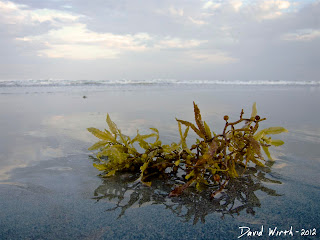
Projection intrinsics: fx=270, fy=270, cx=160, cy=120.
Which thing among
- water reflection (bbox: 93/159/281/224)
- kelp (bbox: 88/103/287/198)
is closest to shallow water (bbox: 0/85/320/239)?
water reflection (bbox: 93/159/281/224)

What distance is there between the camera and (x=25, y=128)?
3592 mm

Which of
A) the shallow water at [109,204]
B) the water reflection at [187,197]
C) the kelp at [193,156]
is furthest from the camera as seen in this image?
the kelp at [193,156]

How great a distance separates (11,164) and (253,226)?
185 cm

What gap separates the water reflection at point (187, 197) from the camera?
53.2 inches

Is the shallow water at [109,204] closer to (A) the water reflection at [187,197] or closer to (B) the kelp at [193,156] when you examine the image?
(A) the water reflection at [187,197]

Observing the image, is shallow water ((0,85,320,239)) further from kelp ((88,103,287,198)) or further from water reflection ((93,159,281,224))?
kelp ((88,103,287,198))

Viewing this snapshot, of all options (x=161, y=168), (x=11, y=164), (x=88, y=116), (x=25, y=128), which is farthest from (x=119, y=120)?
(x=161, y=168)

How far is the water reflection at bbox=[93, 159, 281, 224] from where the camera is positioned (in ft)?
4.43

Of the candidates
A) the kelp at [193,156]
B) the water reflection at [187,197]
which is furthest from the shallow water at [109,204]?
the kelp at [193,156]

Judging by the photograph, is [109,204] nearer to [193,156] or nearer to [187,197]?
[187,197]

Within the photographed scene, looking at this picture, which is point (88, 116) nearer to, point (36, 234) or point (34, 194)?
point (34, 194)

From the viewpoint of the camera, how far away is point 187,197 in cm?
147

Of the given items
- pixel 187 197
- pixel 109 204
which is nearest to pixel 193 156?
pixel 187 197

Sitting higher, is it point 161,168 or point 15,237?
point 161,168
